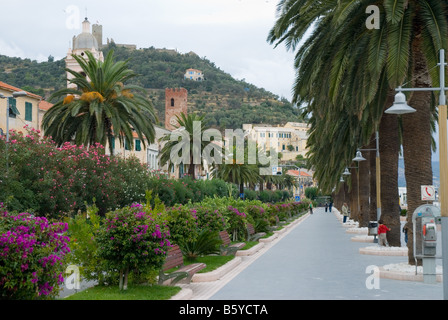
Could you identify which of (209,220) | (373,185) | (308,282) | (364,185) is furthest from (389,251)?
(364,185)

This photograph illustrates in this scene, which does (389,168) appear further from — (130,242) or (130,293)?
(130,293)

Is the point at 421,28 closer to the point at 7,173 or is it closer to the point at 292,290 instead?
the point at 292,290

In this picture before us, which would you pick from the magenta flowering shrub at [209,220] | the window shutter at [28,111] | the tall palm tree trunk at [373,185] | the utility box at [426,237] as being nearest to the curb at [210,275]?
the magenta flowering shrub at [209,220]

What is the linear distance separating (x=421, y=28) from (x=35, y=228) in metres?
10.8

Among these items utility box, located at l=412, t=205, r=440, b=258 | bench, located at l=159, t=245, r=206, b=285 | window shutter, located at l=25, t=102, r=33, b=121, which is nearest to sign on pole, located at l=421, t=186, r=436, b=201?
utility box, located at l=412, t=205, r=440, b=258

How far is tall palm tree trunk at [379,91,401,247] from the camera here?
21906 millimetres

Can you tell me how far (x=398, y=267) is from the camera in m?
16.2

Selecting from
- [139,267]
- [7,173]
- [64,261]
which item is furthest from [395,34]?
[7,173]

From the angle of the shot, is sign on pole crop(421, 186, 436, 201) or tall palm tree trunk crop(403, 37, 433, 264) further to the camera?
tall palm tree trunk crop(403, 37, 433, 264)

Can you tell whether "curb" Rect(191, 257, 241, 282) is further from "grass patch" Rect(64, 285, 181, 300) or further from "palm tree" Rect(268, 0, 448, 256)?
"palm tree" Rect(268, 0, 448, 256)

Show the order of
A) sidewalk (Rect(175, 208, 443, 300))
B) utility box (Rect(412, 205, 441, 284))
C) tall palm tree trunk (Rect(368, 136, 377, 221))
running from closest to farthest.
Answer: sidewalk (Rect(175, 208, 443, 300)) → utility box (Rect(412, 205, 441, 284)) → tall palm tree trunk (Rect(368, 136, 377, 221))

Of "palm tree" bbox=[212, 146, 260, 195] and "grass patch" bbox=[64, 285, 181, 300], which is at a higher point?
"palm tree" bbox=[212, 146, 260, 195]

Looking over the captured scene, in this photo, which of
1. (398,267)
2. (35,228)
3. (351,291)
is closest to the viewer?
(35,228)

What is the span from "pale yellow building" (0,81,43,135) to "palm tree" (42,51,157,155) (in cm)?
1084
